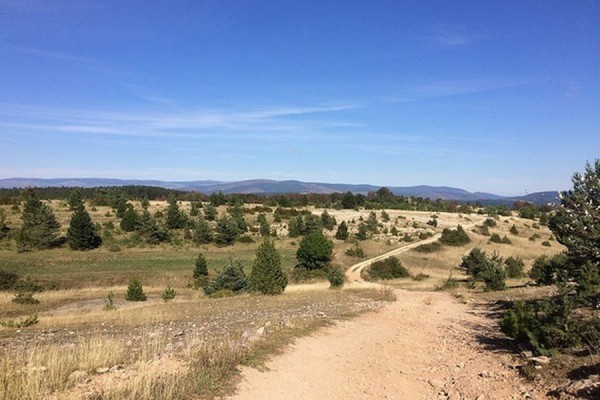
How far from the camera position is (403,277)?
36719mm

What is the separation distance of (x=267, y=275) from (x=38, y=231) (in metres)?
36.0

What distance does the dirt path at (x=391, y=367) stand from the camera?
747cm

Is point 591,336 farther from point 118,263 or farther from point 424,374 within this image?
point 118,263

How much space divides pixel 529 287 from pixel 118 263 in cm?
3614

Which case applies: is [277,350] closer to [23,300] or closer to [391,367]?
[391,367]

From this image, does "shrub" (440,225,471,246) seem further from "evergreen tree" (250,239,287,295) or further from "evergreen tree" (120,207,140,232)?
"evergreen tree" (120,207,140,232)

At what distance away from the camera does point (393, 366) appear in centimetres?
931

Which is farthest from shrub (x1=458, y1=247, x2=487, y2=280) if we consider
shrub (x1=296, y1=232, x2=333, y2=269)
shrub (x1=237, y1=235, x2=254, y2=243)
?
shrub (x1=237, y1=235, x2=254, y2=243)

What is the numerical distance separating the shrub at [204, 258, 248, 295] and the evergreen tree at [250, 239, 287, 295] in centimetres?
397

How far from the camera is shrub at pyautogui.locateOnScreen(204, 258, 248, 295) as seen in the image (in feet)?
82.4

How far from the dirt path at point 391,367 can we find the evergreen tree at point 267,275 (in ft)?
25.6

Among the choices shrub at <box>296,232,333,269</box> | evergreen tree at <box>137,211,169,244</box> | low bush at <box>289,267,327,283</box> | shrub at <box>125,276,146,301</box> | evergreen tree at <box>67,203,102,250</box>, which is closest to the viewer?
shrub at <box>125,276,146,301</box>

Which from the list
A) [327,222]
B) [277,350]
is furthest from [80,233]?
[277,350]

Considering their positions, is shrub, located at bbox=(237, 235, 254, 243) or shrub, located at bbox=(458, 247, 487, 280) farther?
shrub, located at bbox=(237, 235, 254, 243)
